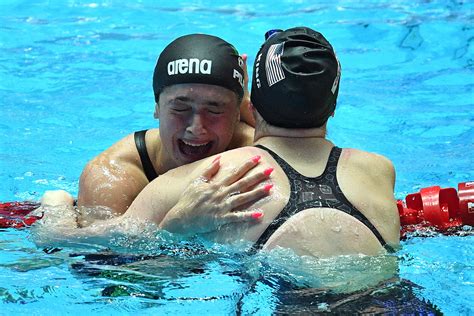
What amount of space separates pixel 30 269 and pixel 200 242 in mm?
1075

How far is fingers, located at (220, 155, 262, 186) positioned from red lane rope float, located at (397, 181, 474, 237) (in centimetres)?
144

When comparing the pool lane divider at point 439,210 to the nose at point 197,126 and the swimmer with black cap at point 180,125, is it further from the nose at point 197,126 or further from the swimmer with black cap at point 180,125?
the nose at point 197,126

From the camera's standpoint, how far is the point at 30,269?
15.8 ft

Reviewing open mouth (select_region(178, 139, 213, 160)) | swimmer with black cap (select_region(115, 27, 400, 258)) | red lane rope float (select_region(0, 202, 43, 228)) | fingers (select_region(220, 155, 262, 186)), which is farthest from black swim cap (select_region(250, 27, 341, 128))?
red lane rope float (select_region(0, 202, 43, 228))

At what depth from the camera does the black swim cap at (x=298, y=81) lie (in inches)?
165

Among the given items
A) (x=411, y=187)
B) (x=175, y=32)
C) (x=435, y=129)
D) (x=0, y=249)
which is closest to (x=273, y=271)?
(x=0, y=249)

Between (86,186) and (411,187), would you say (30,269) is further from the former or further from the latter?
(411,187)

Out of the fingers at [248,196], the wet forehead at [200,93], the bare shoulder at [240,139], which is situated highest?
the wet forehead at [200,93]

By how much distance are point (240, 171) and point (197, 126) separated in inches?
32.4

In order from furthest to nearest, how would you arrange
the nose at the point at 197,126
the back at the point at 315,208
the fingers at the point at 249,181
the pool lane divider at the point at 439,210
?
the pool lane divider at the point at 439,210 → the nose at the point at 197,126 → the fingers at the point at 249,181 → the back at the point at 315,208

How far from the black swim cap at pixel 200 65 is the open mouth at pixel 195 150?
14.2 inches

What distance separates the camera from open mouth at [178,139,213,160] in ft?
17.1

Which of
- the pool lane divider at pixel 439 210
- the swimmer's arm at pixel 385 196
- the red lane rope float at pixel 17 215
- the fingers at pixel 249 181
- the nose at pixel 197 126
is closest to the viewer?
the fingers at pixel 249 181

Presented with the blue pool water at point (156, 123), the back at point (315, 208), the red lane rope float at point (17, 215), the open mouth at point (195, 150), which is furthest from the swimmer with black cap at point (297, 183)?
the red lane rope float at point (17, 215)
